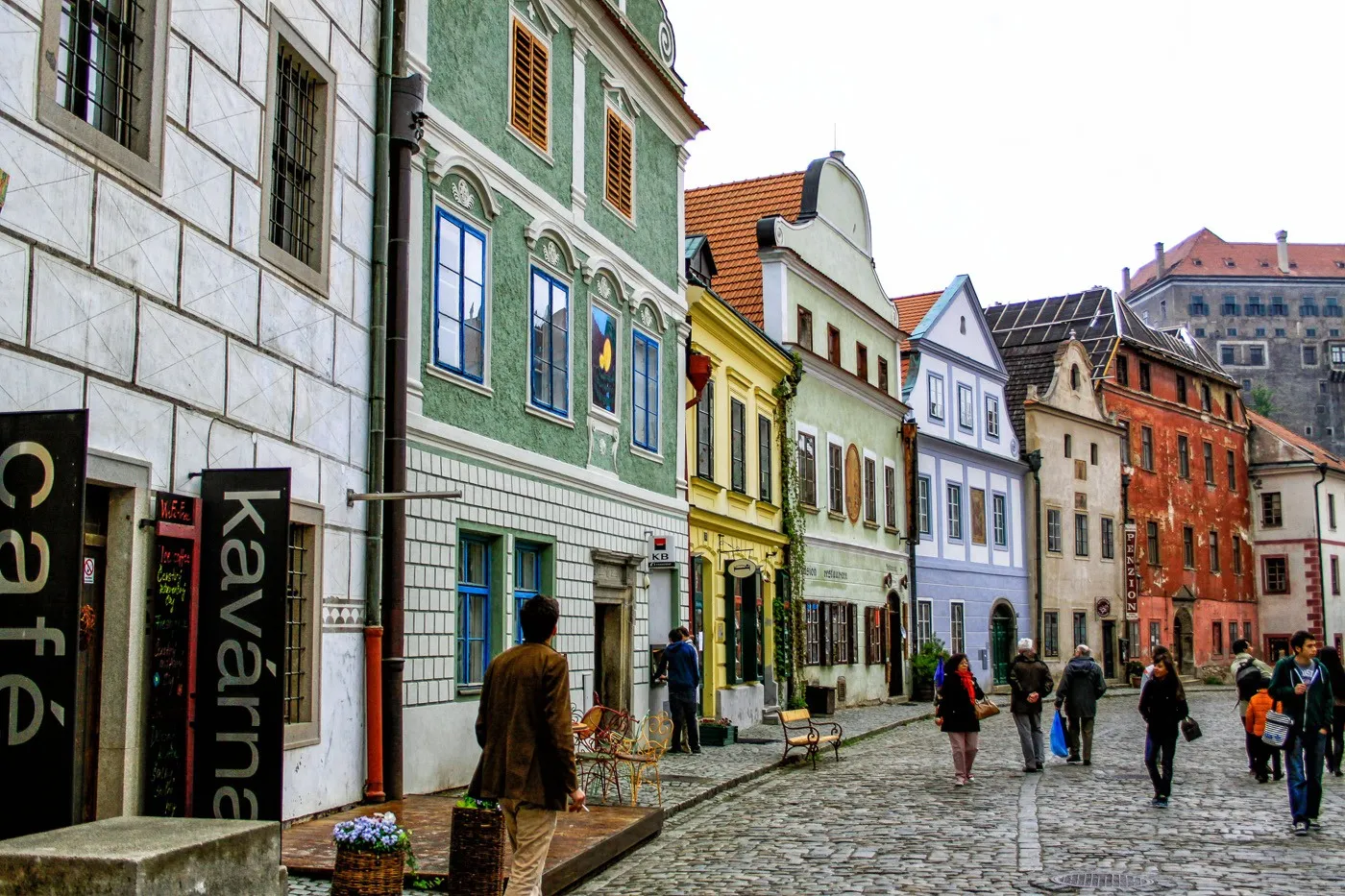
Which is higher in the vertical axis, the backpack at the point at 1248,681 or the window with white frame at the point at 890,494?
the window with white frame at the point at 890,494

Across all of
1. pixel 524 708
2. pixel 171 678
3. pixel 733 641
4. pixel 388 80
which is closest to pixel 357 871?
pixel 524 708

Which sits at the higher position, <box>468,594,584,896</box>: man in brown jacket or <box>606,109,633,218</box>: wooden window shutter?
<box>606,109,633,218</box>: wooden window shutter

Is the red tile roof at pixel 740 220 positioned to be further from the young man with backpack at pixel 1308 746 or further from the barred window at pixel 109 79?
the barred window at pixel 109 79

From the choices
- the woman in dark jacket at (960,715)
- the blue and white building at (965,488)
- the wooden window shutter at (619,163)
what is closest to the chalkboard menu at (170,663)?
the woman in dark jacket at (960,715)

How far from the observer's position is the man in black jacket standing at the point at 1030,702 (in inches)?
708

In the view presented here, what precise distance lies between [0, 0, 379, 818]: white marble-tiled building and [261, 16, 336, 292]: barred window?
25mm

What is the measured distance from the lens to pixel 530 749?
7.96 metres

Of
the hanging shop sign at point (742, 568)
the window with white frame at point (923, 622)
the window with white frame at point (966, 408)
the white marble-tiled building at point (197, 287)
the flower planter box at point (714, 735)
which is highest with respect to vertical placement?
the window with white frame at point (966, 408)

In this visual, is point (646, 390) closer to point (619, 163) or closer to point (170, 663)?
point (619, 163)

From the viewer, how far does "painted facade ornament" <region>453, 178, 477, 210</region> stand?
14886mm

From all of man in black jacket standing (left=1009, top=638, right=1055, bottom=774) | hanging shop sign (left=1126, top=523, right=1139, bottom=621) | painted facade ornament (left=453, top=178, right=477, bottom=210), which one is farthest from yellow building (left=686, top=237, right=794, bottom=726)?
hanging shop sign (left=1126, top=523, right=1139, bottom=621)

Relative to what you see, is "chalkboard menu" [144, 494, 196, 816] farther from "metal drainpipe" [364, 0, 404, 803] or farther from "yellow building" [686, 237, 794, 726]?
"yellow building" [686, 237, 794, 726]

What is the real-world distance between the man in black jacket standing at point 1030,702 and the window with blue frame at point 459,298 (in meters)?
7.65

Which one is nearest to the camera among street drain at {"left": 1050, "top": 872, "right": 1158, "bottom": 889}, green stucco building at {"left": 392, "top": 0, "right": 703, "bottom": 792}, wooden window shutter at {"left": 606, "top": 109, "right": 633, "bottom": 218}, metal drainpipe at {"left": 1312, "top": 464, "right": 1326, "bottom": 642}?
street drain at {"left": 1050, "top": 872, "right": 1158, "bottom": 889}
